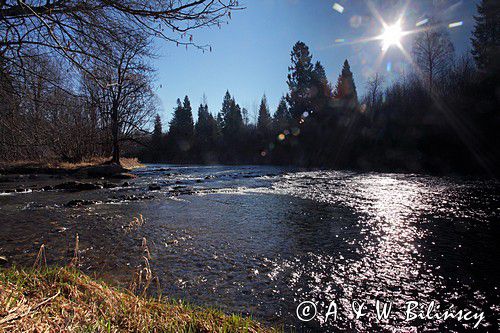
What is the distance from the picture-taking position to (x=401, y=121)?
27.8 meters

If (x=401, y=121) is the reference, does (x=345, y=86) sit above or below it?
above

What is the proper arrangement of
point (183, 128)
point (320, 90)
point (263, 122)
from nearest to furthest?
1. point (320, 90)
2. point (263, 122)
3. point (183, 128)

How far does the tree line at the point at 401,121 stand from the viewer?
21734 millimetres

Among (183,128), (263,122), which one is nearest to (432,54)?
(263,122)

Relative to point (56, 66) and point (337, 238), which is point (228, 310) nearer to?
point (337, 238)

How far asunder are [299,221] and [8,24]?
5298 millimetres

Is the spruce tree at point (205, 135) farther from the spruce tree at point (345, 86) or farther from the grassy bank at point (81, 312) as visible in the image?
the grassy bank at point (81, 312)

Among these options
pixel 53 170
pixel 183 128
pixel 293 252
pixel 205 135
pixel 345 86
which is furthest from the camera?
pixel 183 128

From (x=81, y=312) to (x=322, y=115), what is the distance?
4012 cm

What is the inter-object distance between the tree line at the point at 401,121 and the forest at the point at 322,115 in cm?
12

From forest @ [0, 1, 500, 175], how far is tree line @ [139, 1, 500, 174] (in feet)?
0.38

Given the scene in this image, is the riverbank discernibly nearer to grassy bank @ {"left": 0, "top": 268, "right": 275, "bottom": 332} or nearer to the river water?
the river water

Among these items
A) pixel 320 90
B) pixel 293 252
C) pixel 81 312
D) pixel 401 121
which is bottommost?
pixel 293 252

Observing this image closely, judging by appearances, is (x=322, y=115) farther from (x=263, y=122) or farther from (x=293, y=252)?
(x=293, y=252)
